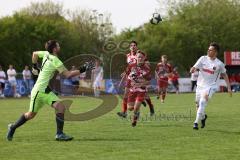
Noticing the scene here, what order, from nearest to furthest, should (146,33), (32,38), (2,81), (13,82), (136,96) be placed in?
(136,96)
(2,81)
(13,82)
(32,38)
(146,33)

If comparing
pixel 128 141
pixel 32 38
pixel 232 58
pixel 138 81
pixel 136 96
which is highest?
pixel 32 38

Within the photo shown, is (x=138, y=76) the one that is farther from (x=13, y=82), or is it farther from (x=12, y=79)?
(x=13, y=82)

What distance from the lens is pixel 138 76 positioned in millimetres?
15227

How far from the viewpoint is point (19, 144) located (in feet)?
37.2

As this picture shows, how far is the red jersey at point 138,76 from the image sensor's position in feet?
49.4

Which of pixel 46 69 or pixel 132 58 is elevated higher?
pixel 132 58

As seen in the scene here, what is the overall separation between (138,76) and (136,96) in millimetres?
527

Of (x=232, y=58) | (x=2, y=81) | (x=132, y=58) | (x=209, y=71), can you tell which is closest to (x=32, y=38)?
(x=232, y=58)

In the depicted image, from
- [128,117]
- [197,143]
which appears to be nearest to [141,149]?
[197,143]

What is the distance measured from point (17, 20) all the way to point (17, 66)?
5.37m

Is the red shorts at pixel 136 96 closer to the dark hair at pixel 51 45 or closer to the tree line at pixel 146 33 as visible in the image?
the dark hair at pixel 51 45

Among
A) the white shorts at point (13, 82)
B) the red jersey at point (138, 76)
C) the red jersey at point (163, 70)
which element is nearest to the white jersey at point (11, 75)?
the white shorts at point (13, 82)

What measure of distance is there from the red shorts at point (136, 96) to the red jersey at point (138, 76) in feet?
0.34

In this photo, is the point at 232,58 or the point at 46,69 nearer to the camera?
the point at 46,69
